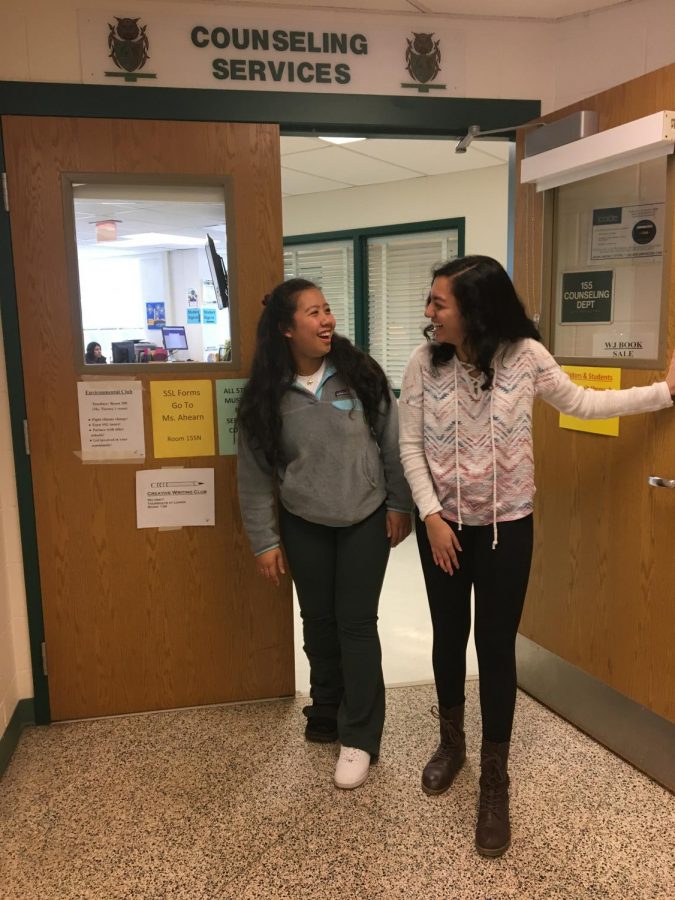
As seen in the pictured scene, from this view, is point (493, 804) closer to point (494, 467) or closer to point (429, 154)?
point (494, 467)

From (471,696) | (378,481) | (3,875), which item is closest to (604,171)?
(378,481)

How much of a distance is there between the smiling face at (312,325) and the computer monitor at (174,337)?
48 cm

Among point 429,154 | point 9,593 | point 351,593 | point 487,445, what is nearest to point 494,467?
point 487,445

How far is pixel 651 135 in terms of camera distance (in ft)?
5.94

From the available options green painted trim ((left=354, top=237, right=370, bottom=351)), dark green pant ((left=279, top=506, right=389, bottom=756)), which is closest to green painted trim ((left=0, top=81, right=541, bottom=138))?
dark green pant ((left=279, top=506, right=389, bottom=756))

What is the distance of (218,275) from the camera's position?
2.35 m

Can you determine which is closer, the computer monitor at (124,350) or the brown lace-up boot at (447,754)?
the brown lace-up boot at (447,754)

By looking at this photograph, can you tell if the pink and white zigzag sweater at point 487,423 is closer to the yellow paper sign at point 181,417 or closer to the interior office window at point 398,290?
the yellow paper sign at point 181,417

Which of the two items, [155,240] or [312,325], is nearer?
[312,325]

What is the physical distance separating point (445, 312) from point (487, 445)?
1.20 ft

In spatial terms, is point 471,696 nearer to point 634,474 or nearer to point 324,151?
point 634,474

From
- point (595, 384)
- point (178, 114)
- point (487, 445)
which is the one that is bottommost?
point (487, 445)

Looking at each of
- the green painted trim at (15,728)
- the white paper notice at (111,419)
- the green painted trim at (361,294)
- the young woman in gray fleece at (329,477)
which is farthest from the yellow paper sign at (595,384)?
the green painted trim at (361,294)

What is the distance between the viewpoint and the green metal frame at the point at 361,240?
16.8 feet
